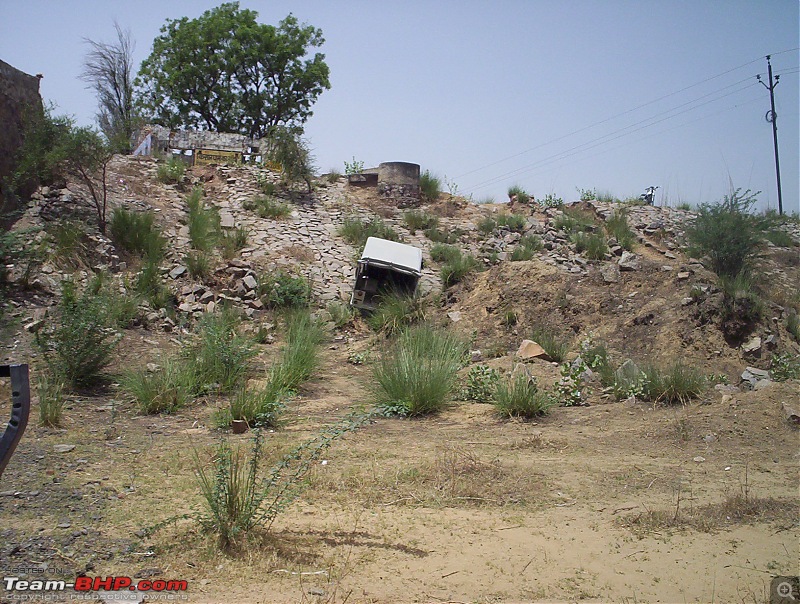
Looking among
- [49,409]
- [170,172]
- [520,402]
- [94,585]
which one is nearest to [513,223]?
[170,172]

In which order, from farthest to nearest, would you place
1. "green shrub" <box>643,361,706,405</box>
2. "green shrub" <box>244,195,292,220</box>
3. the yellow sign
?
the yellow sign, "green shrub" <box>244,195,292,220</box>, "green shrub" <box>643,361,706,405</box>

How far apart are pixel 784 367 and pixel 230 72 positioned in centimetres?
3036

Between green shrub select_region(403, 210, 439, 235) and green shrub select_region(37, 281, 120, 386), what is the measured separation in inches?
470

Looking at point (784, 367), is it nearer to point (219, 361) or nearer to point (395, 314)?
point (395, 314)

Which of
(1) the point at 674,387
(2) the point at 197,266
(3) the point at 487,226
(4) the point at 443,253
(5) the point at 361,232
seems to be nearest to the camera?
(1) the point at 674,387

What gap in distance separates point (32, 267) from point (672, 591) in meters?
12.3

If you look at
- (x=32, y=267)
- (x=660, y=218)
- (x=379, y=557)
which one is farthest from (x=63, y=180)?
(x=660, y=218)

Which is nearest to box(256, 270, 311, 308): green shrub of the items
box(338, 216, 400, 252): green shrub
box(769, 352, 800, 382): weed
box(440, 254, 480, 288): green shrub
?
box(338, 216, 400, 252): green shrub

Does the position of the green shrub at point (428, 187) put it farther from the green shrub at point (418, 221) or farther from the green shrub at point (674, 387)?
the green shrub at point (674, 387)

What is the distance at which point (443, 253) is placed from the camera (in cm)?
1808

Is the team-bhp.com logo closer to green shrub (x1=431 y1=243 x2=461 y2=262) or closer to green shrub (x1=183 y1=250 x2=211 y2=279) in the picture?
green shrub (x1=183 y1=250 x2=211 y2=279)

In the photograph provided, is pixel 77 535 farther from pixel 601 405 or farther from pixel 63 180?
pixel 63 180

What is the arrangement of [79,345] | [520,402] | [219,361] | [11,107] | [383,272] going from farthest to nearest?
[383,272]
[11,107]
[219,361]
[79,345]
[520,402]

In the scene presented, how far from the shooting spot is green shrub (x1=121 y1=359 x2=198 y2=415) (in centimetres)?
799
